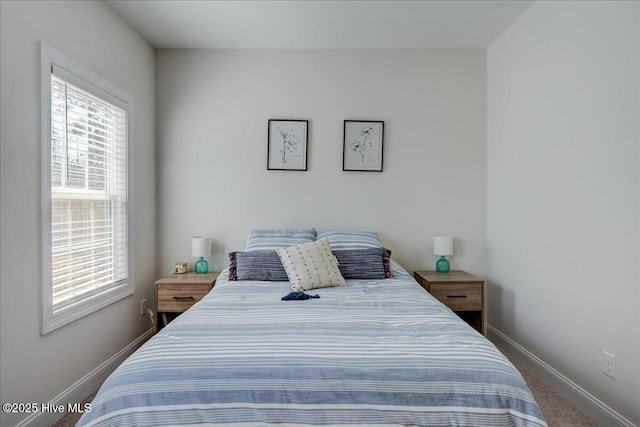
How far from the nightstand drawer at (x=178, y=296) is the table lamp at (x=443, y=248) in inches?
81.5

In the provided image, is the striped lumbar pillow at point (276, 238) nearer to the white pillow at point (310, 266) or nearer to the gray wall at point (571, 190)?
the white pillow at point (310, 266)

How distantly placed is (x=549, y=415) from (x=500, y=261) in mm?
1300

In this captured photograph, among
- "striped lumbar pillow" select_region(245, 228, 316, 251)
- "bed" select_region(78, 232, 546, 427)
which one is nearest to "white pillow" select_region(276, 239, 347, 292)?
"striped lumbar pillow" select_region(245, 228, 316, 251)

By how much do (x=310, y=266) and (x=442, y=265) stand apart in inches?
55.6

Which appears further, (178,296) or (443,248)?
(443,248)

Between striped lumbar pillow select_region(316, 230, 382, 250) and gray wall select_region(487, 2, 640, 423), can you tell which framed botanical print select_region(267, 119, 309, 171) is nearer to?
striped lumbar pillow select_region(316, 230, 382, 250)

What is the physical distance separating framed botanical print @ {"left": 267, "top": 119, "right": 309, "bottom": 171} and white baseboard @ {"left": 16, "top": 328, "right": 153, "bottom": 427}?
6.60 ft

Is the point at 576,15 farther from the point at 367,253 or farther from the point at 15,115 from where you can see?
the point at 15,115

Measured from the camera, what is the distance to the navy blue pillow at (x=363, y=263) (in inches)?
105

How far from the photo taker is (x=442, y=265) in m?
3.16

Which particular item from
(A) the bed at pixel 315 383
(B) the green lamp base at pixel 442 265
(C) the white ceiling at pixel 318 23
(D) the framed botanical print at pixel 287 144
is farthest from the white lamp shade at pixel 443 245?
(C) the white ceiling at pixel 318 23

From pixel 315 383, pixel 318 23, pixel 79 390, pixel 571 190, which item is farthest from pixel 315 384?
pixel 318 23

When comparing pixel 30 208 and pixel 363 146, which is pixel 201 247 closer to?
pixel 30 208

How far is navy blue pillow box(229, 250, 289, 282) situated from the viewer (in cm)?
259
